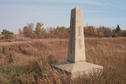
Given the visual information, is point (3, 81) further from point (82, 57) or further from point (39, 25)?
point (39, 25)

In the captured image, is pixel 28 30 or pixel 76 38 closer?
pixel 76 38

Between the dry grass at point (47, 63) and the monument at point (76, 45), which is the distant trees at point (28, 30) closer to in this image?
the dry grass at point (47, 63)

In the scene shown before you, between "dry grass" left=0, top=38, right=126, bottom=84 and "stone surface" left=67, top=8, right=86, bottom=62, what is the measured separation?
3.15 feet

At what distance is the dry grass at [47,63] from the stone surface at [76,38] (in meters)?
0.96


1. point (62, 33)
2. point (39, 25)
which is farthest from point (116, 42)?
point (39, 25)

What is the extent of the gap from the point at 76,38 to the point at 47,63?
1.58 meters

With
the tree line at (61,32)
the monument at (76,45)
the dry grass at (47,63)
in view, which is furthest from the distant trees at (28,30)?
the monument at (76,45)

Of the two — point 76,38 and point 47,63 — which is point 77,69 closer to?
point 76,38

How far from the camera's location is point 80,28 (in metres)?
5.11

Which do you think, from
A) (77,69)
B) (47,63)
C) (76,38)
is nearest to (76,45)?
(76,38)

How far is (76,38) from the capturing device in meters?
5.03

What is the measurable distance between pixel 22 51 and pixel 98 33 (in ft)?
44.7

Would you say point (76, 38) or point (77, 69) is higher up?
point (76, 38)

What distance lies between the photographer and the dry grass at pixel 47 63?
12.7 ft
